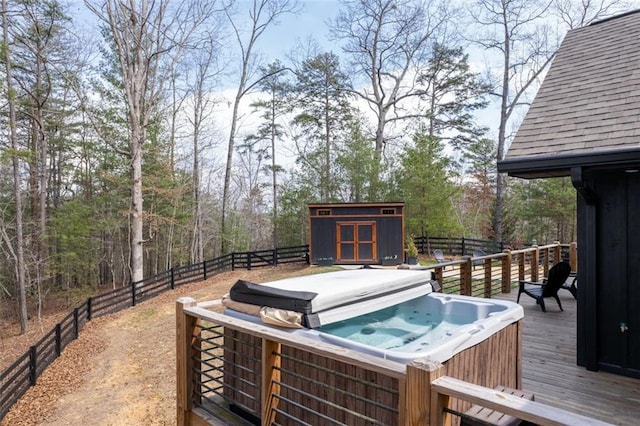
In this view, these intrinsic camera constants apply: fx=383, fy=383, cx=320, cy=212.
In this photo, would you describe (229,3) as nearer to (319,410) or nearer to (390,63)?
(390,63)

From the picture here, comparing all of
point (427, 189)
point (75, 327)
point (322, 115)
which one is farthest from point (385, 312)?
point (322, 115)

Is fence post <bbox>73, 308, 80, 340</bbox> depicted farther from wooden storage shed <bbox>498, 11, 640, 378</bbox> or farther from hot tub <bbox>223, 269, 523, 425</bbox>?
wooden storage shed <bbox>498, 11, 640, 378</bbox>

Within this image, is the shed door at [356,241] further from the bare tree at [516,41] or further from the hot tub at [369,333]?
the hot tub at [369,333]

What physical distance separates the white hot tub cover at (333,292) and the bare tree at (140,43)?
386 inches

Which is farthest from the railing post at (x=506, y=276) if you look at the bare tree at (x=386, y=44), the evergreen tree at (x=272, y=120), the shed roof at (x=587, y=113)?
the evergreen tree at (x=272, y=120)

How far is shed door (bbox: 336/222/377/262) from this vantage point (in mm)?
13508

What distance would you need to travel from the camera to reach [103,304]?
1008cm

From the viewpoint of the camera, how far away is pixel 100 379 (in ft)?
20.8

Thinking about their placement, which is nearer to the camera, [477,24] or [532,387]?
[532,387]

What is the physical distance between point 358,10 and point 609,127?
16.3 meters

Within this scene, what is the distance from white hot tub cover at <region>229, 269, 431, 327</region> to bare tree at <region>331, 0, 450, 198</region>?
1365 centimetres

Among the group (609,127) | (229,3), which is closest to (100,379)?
(609,127)

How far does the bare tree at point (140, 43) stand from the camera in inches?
455

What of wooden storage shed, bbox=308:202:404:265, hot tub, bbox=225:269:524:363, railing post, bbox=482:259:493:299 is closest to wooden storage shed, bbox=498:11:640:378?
hot tub, bbox=225:269:524:363
